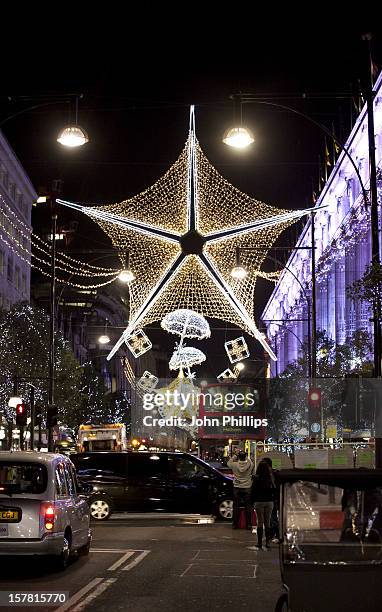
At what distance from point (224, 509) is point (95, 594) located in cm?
1455

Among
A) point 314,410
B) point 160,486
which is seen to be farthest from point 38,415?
point 160,486

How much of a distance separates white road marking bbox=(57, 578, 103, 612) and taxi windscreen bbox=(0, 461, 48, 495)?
162 cm

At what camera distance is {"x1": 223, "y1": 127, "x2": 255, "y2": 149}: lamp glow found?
1775 centimetres

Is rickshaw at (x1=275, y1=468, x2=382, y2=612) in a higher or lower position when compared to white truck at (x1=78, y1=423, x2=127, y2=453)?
lower

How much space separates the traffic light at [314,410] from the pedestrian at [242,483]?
8067 mm

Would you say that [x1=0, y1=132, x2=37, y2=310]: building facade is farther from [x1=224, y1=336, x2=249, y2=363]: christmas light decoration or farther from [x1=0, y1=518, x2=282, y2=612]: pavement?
[x1=0, y1=518, x2=282, y2=612]: pavement

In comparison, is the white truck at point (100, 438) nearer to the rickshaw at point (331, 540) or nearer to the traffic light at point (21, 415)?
the traffic light at point (21, 415)

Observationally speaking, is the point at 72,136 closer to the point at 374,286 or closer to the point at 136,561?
the point at 374,286

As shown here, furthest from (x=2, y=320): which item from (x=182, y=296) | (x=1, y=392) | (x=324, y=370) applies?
(x=182, y=296)

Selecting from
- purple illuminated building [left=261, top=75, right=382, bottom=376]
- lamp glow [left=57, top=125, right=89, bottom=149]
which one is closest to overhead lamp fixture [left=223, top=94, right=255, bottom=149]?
lamp glow [left=57, top=125, right=89, bottom=149]

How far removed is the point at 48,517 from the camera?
14000 mm

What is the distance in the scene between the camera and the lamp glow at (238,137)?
699 inches

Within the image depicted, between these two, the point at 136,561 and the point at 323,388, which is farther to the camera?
the point at 323,388

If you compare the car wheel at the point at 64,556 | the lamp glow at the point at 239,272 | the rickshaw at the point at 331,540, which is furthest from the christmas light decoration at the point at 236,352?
the rickshaw at the point at 331,540
